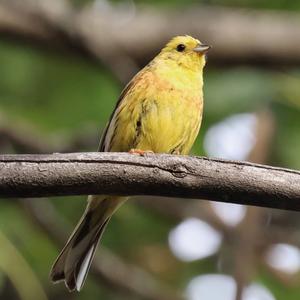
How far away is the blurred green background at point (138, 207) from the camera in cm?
677

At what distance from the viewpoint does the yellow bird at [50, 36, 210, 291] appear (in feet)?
18.1

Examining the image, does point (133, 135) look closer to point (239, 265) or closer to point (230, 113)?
point (239, 265)

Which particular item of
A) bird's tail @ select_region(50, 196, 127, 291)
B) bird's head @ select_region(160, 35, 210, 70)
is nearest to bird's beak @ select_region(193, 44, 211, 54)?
bird's head @ select_region(160, 35, 210, 70)

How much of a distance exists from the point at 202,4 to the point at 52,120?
2.08m

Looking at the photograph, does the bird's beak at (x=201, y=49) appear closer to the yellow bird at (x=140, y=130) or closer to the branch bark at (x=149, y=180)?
the yellow bird at (x=140, y=130)

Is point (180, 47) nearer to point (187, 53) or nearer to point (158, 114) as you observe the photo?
point (187, 53)

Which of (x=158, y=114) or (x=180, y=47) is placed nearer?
(x=158, y=114)

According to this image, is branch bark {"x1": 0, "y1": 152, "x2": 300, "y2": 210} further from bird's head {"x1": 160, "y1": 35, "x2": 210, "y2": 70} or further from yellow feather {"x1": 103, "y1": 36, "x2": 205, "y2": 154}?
bird's head {"x1": 160, "y1": 35, "x2": 210, "y2": 70}

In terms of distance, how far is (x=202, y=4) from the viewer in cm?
853

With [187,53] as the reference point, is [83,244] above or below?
below

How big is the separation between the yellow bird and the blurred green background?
82cm

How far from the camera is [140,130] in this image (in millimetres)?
5574

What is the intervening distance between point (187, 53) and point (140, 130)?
85cm

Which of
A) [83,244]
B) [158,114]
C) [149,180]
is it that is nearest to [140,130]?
[158,114]
